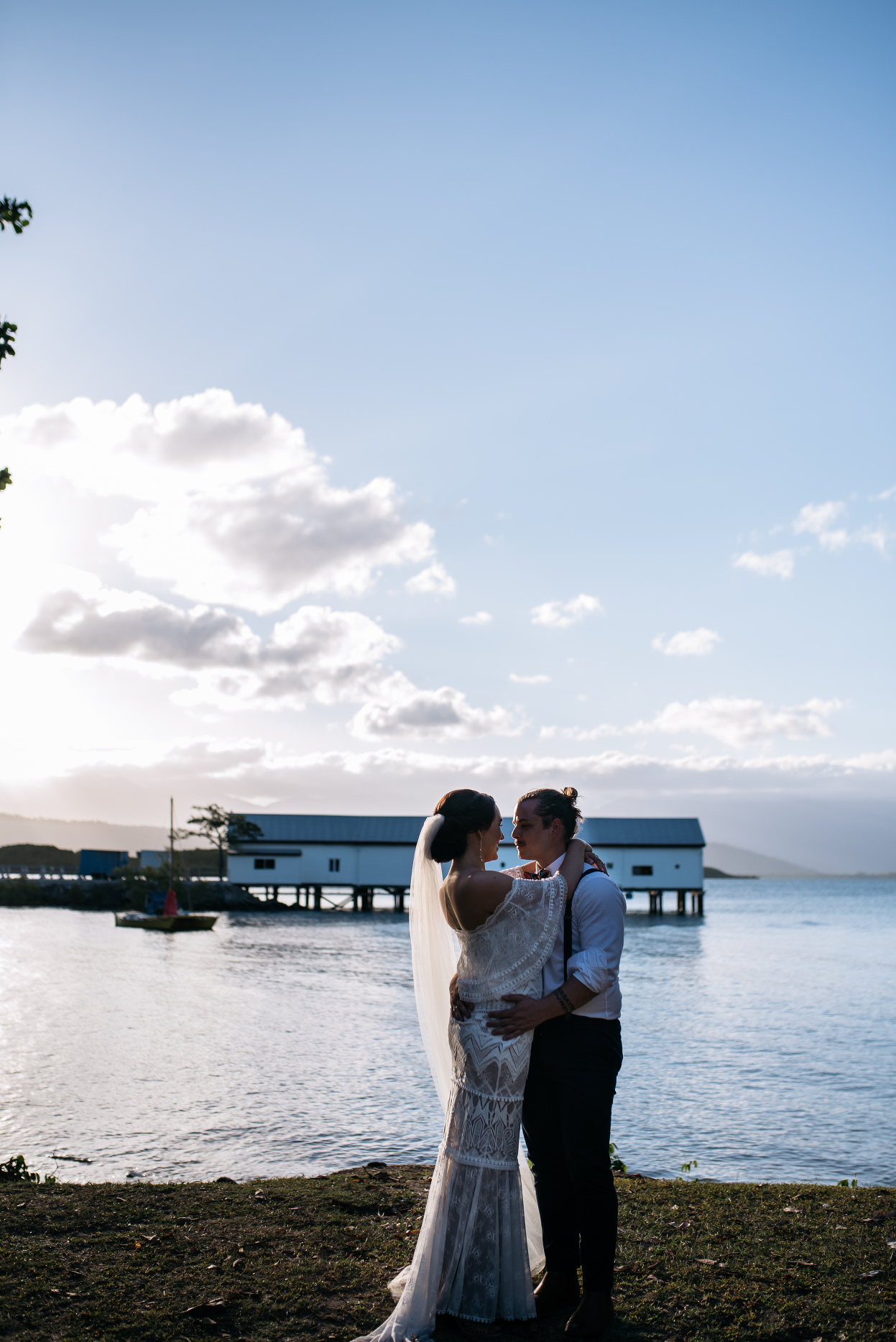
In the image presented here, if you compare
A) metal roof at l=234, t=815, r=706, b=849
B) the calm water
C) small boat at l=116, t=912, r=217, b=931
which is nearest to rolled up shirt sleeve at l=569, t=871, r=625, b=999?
the calm water

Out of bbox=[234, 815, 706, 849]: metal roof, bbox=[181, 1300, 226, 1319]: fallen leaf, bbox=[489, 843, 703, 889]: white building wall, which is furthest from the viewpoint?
bbox=[234, 815, 706, 849]: metal roof

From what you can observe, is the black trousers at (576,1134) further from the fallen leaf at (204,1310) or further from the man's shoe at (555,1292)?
the fallen leaf at (204,1310)

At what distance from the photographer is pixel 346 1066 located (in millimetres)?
16484

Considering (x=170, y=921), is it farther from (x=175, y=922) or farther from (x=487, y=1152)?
(x=487, y=1152)

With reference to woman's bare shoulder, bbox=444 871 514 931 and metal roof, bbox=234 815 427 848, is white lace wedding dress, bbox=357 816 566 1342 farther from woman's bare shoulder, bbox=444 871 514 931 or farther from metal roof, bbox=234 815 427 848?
metal roof, bbox=234 815 427 848

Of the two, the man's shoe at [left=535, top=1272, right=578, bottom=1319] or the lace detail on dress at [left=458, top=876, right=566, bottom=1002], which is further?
the man's shoe at [left=535, top=1272, right=578, bottom=1319]

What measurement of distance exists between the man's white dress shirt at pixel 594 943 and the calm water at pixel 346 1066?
7395 millimetres

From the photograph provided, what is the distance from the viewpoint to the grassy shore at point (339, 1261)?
424 cm

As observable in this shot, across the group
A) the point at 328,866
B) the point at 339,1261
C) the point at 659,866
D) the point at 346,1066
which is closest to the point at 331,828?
the point at 328,866

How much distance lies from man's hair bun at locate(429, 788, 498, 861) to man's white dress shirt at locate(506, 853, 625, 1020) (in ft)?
1.76

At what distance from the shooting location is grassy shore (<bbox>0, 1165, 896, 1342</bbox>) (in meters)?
4.24

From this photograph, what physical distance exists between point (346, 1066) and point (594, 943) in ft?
45.7

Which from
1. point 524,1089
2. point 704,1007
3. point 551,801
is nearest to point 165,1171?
point 524,1089

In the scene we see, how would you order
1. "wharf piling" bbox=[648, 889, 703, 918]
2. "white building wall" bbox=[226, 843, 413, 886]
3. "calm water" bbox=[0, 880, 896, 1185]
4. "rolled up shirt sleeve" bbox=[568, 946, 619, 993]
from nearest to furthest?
"rolled up shirt sleeve" bbox=[568, 946, 619, 993] < "calm water" bbox=[0, 880, 896, 1185] < "white building wall" bbox=[226, 843, 413, 886] < "wharf piling" bbox=[648, 889, 703, 918]
